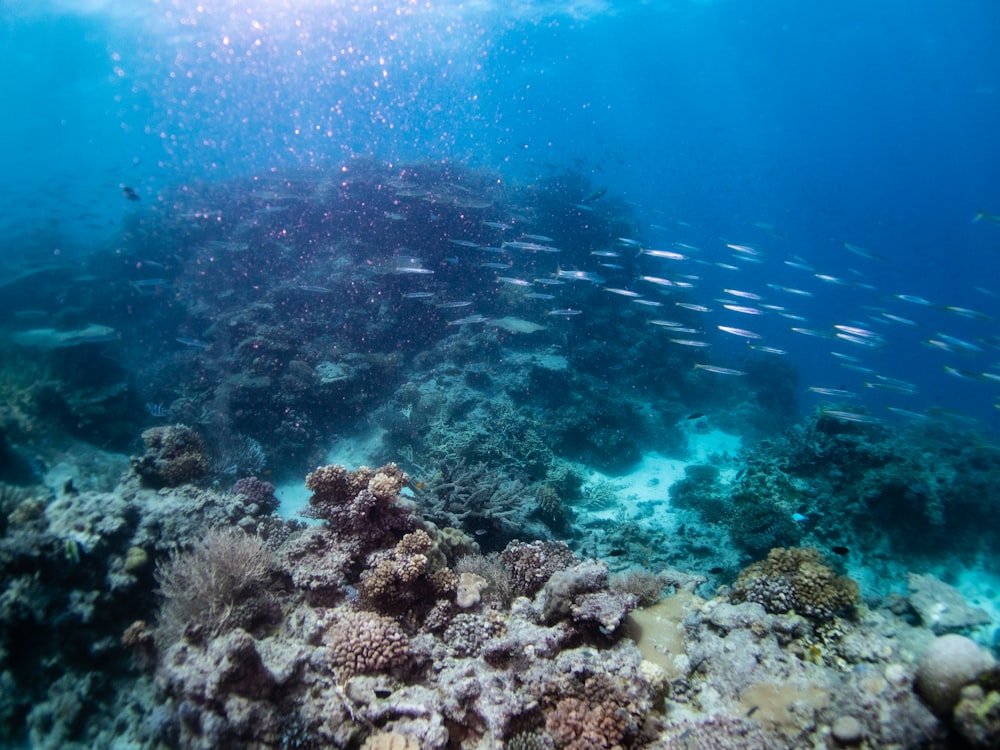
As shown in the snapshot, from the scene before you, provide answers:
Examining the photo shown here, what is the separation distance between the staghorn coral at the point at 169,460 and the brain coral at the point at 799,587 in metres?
7.51

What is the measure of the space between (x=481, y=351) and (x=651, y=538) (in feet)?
26.5

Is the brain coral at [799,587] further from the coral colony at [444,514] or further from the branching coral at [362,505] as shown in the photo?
the branching coral at [362,505]

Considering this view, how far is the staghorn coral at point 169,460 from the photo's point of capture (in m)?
6.57

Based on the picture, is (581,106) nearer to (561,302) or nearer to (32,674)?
(561,302)

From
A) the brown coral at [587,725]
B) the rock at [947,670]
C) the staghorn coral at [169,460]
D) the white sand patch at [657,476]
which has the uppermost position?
the rock at [947,670]

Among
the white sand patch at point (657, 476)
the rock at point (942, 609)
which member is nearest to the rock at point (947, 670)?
the rock at point (942, 609)

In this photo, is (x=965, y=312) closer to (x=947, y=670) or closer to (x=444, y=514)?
(x=947, y=670)

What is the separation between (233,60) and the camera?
66.4 metres

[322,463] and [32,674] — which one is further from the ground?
[32,674]

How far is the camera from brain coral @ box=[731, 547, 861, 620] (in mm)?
4324

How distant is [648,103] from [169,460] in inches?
4503

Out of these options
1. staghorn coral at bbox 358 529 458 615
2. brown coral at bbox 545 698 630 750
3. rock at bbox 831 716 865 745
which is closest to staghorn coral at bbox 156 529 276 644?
staghorn coral at bbox 358 529 458 615

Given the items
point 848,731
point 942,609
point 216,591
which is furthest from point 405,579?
point 942,609

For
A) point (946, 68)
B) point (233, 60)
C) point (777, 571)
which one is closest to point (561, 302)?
point (777, 571)
